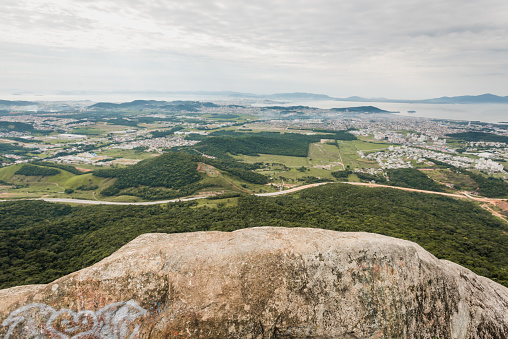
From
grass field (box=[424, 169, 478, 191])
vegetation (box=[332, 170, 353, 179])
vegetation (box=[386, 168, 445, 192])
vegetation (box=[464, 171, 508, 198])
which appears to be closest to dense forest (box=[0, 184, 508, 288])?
vegetation (box=[386, 168, 445, 192])

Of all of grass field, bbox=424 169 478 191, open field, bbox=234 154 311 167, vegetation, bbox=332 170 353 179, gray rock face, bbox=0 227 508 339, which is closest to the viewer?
gray rock face, bbox=0 227 508 339

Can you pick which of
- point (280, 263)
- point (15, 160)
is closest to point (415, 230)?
point (280, 263)

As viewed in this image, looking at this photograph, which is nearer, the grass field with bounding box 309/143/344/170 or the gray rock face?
the gray rock face

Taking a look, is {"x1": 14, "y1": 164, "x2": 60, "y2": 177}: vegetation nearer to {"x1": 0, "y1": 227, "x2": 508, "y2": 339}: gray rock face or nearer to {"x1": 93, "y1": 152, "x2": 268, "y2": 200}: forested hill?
{"x1": 93, "y1": 152, "x2": 268, "y2": 200}: forested hill

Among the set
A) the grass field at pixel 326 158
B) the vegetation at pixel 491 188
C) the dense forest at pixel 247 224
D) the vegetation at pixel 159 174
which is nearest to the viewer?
the dense forest at pixel 247 224

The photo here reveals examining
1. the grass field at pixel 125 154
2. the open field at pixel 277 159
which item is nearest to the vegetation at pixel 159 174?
the grass field at pixel 125 154

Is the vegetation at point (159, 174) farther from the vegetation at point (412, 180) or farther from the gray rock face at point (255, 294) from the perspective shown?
the vegetation at point (412, 180)
